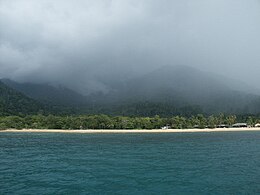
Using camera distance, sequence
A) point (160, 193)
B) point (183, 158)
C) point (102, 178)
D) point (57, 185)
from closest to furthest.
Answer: point (160, 193)
point (57, 185)
point (102, 178)
point (183, 158)

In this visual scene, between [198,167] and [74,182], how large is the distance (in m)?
21.9

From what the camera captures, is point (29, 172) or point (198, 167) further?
point (198, 167)

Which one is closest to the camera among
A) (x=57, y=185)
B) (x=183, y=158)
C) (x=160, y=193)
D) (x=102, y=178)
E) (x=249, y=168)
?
(x=160, y=193)

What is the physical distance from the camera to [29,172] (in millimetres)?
45812

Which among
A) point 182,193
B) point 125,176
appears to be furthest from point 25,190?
point 182,193

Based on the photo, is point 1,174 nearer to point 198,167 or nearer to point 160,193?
point 160,193

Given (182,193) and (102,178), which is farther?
(102,178)

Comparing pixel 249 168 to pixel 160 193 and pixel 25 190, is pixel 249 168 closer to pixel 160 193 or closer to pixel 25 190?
pixel 160 193

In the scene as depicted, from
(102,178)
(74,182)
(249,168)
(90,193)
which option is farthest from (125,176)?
(249,168)

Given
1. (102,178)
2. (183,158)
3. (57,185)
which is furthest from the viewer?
(183,158)

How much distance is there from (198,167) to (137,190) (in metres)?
19.1

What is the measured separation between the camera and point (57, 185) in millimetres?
36656

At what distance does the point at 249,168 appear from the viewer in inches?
1907

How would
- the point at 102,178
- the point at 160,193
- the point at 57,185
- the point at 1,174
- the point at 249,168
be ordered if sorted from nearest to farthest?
the point at 160,193 → the point at 57,185 → the point at 102,178 → the point at 1,174 → the point at 249,168
